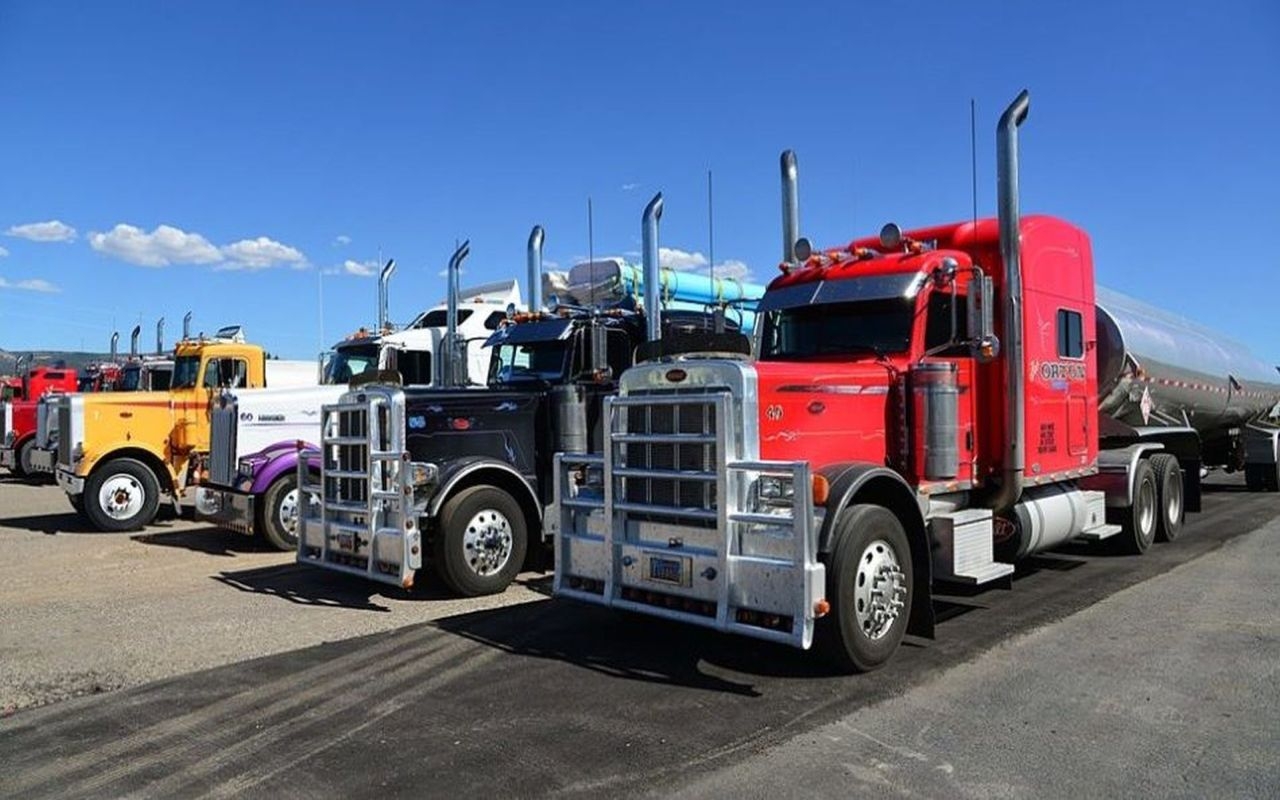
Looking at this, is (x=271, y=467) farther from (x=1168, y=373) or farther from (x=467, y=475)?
(x=1168, y=373)

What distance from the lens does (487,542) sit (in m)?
8.48

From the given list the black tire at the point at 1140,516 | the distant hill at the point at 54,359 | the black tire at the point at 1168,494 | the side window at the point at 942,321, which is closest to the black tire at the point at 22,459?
the distant hill at the point at 54,359

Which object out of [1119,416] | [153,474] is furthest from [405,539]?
[1119,416]

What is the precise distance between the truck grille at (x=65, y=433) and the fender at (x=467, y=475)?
27.0 ft

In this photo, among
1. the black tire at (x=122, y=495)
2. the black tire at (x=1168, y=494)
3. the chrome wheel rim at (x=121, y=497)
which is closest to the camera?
the black tire at (x=1168, y=494)

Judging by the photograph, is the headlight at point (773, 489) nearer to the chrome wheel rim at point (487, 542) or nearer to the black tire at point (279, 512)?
the chrome wheel rim at point (487, 542)

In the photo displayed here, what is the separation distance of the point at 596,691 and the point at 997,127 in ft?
17.7

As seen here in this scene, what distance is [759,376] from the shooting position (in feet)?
19.7

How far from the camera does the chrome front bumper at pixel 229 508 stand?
10886 mm

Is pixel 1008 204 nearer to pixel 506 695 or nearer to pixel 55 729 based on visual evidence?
pixel 506 695

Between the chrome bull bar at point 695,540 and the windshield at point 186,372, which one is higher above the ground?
the windshield at point 186,372

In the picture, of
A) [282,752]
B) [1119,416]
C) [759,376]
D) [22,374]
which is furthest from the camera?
[22,374]

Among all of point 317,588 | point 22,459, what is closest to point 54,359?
point 22,459

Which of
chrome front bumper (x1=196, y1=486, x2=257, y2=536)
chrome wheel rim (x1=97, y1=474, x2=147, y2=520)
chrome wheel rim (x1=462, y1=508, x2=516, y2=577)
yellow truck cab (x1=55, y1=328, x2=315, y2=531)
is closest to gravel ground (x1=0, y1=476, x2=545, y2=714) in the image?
chrome wheel rim (x1=462, y1=508, x2=516, y2=577)
